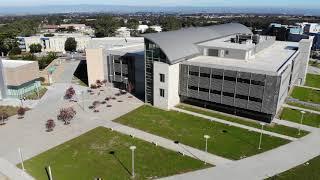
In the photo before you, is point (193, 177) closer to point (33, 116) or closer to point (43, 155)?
point (43, 155)

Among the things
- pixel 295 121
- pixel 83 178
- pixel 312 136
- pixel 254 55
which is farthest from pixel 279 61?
pixel 83 178

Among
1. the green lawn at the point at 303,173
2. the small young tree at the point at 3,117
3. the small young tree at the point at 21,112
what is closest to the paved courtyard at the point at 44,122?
the small young tree at the point at 21,112

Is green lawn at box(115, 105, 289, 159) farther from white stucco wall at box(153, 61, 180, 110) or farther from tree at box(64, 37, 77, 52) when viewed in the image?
tree at box(64, 37, 77, 52)

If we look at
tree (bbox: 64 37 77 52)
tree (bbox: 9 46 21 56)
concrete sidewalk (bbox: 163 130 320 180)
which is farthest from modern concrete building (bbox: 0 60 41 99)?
tree (bbox: 64 37 77 52)

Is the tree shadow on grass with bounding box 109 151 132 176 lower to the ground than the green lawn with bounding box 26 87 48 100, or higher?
lower

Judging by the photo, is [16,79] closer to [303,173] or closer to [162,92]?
[162,92]

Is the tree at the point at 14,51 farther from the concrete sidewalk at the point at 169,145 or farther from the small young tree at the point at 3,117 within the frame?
the concrete sidewalk at the point at 169,145
